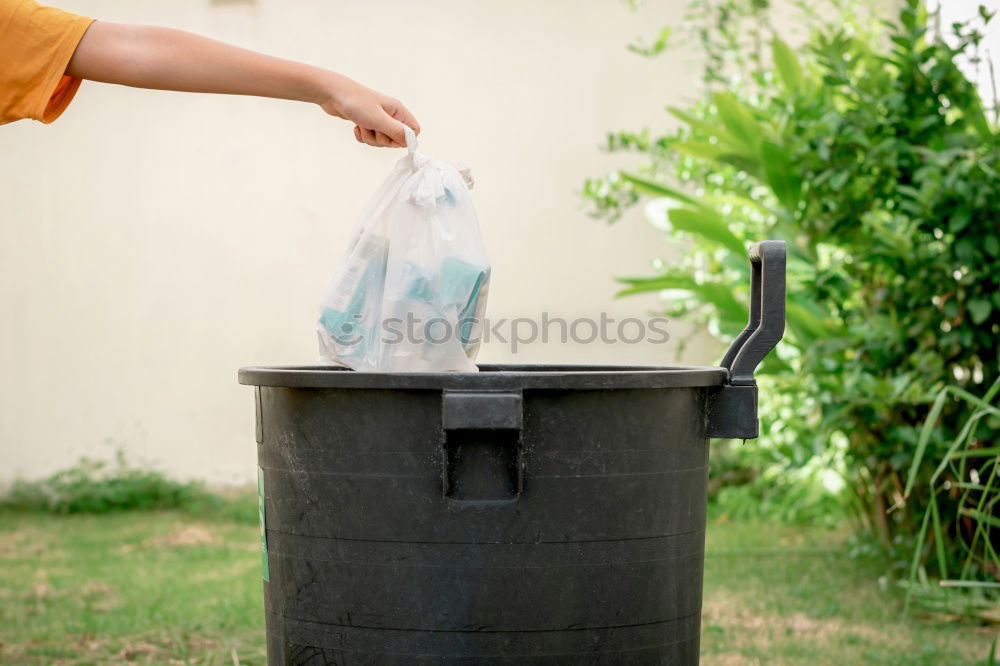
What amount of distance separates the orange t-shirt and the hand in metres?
0.35

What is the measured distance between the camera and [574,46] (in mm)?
4629

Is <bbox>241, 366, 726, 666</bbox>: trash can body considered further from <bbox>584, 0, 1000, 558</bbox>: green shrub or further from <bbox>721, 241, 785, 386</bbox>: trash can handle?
<bbox>584, 0, 1000, 558</bbox>: green shrub

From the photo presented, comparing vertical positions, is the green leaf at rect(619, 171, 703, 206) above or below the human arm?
below

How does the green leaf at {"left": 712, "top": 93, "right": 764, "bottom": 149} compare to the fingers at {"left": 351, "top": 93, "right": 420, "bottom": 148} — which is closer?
the fingers at {"left": 351, "top": 93, "right": 420, "bottom": 148}

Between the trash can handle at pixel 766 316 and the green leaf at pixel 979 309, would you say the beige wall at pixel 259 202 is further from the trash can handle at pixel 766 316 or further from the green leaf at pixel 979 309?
the trash can handle at pixel 766 316

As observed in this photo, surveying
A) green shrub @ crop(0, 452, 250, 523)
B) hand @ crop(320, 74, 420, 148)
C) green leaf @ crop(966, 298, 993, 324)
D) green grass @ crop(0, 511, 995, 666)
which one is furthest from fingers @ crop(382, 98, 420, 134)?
green shrub @ crop(0, 452, 250, 523)

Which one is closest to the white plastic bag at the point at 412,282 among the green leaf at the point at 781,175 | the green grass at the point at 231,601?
the green grass at the point at 231,601

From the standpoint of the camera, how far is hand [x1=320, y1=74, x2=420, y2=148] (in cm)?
148

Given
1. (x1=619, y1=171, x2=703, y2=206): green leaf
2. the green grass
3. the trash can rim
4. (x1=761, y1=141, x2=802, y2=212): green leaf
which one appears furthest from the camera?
(x1=619, y1=171, x2=703, y2=206): green leaf

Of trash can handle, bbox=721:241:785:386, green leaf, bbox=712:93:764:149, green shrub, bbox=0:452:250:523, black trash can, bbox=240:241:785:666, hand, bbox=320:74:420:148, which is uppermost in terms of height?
green leaf, bbox=712:93:764:149

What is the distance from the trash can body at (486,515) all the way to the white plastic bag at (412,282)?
0.21 meters

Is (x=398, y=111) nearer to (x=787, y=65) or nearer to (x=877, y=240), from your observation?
(x=877, y=240)

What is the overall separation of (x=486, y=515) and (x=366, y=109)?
A: 617mm

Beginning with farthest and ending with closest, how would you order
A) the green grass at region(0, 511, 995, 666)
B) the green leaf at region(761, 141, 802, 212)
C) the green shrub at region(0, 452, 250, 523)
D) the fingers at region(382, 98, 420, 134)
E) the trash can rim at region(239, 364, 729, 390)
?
the green shrub at region(0, 452, 250, 523)
the green leaf at region(761, 141, 802, 212)
the green grass at region(0, 511, 995, 666)
the fingers at region(382, 98, 420, 134)
the trash can rim at region(239, 364, 729, 390)
